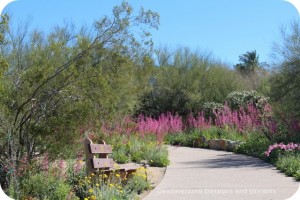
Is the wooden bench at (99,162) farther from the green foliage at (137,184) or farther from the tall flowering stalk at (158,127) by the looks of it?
the tall flowering stalk at (158,127)

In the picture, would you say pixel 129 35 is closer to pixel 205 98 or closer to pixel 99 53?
pixel 99 53

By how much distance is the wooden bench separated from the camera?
8281 mm

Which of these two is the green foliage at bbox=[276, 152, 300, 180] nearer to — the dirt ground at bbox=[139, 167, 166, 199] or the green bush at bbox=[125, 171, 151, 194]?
the dirt ground at bbox=[139, 167, 166, 199]

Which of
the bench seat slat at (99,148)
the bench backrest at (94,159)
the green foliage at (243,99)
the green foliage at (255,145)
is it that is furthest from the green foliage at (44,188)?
the green foliage at (243,99)

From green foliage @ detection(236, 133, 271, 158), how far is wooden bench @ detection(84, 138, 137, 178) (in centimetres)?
585

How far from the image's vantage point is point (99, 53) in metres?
8.22

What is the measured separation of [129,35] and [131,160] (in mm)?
5273

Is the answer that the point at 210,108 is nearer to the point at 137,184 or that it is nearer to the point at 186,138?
the point at 186,138

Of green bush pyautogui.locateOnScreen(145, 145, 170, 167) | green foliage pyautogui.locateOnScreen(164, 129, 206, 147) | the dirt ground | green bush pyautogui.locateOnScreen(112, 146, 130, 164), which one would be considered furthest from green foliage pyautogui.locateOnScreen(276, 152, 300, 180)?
green foliage pyautogui.locateOnScreen(164, 129, 206, 147)

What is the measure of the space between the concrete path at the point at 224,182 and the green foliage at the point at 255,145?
801 millimetres

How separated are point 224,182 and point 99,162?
8.50 feet

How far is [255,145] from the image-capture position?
49.1 feet

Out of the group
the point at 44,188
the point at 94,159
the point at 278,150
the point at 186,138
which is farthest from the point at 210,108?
the point at 44,188

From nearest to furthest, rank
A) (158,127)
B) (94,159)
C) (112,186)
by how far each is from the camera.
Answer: (112,186)
(94,159)
(158,127)
